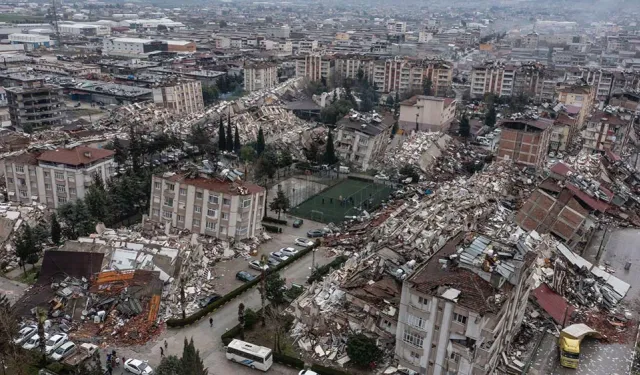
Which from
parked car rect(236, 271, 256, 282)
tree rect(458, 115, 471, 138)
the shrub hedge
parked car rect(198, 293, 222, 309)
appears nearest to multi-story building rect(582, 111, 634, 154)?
tree rect(458, 115, 471, 138)

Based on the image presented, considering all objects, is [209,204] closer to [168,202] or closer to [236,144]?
[168,202]

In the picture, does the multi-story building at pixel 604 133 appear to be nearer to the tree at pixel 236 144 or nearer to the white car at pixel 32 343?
the tree at pixel 236 144

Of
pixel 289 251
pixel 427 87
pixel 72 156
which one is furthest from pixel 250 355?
pixel 427 87

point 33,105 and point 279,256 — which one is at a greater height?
point 33,105

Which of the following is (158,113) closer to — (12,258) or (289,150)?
(289,150)

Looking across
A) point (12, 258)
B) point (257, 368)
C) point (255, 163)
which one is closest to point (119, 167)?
point (255, 163)

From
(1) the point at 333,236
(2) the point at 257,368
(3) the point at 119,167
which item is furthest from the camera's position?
(3) the point at 119,167

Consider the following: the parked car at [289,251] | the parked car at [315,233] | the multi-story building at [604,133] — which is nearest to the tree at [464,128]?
the multi-story building at [604,133]
